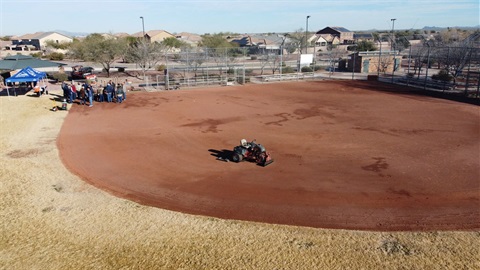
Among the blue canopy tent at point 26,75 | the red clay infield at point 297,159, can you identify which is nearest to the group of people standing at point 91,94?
the red clay infield at point 297,159

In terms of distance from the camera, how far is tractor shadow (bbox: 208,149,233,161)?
49.9 feet

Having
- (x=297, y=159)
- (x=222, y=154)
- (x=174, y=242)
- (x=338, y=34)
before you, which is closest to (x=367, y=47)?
(x=338, y=34)

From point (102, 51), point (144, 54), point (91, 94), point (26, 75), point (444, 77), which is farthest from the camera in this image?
point (102, 51)

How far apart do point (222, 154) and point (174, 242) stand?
6990 millimetres

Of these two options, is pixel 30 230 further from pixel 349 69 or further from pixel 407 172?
pixel 349 69

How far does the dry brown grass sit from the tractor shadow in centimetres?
487

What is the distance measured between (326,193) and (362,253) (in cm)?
351

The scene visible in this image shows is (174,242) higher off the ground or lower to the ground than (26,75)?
lower

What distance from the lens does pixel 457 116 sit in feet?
74.9

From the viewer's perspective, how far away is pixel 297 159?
1518 centimetres

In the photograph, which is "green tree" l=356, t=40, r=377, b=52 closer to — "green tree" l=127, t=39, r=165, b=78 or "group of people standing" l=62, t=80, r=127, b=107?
"green tree" l=127, t=39, r=165, b=78

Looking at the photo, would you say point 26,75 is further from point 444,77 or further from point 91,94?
point 444,77

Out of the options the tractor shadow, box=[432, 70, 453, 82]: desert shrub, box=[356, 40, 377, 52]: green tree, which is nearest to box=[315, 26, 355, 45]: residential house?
box=[356, 40, 377, 52]: green tree

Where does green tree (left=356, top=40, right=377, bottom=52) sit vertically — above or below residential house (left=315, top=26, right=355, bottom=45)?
below
